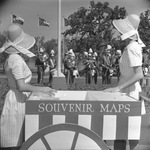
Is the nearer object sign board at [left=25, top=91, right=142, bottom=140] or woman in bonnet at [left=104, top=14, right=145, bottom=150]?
sign board at [left=25, top=91, right=142, bottom=140]

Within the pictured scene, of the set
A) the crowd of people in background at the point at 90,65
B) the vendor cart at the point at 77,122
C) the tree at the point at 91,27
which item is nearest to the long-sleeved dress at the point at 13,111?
the vendor cart at the point at 77,122

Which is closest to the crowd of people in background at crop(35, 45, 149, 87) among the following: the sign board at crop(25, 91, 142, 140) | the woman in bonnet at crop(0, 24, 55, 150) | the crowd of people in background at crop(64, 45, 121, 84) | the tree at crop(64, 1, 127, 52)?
the crowd of people in background at crop(64, 45, 121, 84)

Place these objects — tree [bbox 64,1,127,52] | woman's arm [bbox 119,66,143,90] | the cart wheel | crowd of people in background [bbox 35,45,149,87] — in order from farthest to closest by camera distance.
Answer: tree [bbox 64,1,127,52]
crowd of people in background [bbox 35,45,149,87]
woman's arm [bbox 119,66,143,90]
the cart wheel

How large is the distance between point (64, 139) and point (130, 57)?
2.50 ft

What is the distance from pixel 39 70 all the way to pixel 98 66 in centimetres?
214

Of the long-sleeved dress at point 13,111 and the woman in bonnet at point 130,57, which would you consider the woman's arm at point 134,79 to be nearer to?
the woman in bonnet at point 130,57

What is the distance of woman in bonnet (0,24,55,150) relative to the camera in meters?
1.80

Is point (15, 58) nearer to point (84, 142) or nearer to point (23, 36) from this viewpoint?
point (23, 36)

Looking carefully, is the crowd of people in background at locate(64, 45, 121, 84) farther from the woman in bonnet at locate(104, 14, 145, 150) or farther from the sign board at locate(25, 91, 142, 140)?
the sign board at locate(25, 91, 142, 140)

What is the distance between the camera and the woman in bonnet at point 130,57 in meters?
1.95

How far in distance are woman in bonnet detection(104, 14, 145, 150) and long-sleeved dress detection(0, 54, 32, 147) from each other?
631mm

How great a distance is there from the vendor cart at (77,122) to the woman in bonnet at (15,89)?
0.66 feet

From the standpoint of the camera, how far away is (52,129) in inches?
62.4

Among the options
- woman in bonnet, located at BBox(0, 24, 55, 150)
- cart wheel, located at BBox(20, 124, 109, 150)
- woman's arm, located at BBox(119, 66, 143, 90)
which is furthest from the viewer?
woman's arm, located at BBox(119, 66, 143, 90)
